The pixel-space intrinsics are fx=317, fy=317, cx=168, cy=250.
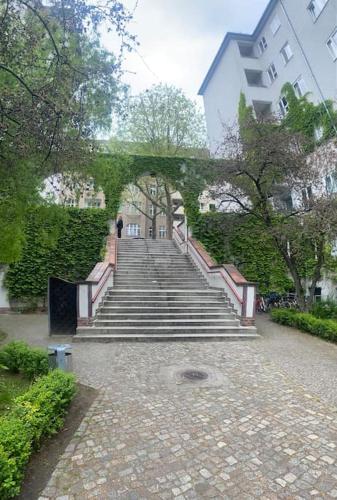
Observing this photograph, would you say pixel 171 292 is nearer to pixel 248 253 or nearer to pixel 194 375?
pixel 194 375

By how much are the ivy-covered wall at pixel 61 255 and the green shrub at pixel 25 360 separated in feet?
23.0

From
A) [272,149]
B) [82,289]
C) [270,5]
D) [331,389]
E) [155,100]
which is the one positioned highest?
[270,5]

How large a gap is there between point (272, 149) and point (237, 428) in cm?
819

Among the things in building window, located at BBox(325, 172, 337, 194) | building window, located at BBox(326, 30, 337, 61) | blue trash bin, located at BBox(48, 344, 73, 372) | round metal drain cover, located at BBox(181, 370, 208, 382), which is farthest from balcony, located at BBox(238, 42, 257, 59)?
blue trash bin, located at BBox(48, 344, 73, 372)

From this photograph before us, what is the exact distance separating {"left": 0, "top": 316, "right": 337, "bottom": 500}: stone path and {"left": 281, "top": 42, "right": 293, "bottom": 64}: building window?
18.9 m

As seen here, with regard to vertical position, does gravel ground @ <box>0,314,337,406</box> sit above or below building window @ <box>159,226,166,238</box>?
below

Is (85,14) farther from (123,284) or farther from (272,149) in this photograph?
(123,284)

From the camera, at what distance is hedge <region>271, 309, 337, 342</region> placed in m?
8.34

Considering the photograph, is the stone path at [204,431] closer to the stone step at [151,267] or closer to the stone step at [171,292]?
the stone step at [171,292]

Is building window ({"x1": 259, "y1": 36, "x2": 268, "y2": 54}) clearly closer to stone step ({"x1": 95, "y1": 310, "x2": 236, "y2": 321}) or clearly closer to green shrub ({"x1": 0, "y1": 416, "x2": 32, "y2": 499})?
stone step ({"x1": 95, "y1": 310, "x2": 236, "y2": 321})

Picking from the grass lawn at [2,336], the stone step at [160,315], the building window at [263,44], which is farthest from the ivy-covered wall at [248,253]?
the building window at [263,44]

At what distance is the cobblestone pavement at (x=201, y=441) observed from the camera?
9.38 feet

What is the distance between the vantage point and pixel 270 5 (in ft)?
64.6

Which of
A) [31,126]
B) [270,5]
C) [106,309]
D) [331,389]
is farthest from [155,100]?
[331,389]
